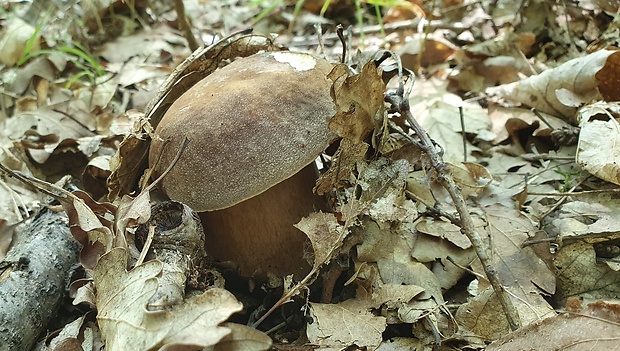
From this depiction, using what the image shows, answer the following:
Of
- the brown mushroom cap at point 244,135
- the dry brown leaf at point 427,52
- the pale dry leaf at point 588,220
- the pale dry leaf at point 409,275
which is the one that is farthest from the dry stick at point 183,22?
the pale dry leaf at point 588,220

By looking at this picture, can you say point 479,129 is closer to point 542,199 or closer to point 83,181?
point 542,199

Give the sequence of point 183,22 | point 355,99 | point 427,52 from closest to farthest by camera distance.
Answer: point 355,99
point 183,22
point 427,52

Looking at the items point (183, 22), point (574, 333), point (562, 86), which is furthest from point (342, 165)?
point (183, 22)

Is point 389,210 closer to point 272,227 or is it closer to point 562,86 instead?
point 272,227

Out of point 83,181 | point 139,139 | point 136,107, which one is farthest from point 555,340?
point 136,107

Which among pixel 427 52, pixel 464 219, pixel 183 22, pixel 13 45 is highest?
pixel 13 45

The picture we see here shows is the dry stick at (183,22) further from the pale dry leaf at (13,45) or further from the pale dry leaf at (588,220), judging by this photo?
the pale dry leaf at (588,220)

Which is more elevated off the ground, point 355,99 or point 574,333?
point 355,99
